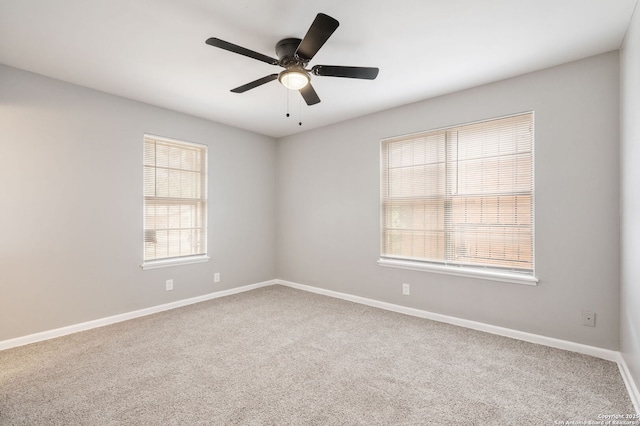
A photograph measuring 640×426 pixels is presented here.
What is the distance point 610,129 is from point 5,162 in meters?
5.29

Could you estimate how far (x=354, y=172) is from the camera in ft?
13.9

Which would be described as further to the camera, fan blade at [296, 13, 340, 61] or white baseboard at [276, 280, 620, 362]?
white baseboard at [276, 280, 620, 362]

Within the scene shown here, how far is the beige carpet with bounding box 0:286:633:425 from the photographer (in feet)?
6.02

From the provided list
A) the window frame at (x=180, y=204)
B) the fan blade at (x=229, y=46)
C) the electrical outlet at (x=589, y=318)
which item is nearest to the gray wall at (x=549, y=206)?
the electrical outlet at (x=589, y=318)

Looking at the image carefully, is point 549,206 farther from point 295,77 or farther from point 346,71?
point 295,77

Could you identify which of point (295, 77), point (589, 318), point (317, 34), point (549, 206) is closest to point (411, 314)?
point (589, 318)

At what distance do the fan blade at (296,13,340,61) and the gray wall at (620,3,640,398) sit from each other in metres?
1.95

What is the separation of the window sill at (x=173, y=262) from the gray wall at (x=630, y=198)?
436cm

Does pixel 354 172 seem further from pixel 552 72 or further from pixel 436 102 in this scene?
pixel 552 72

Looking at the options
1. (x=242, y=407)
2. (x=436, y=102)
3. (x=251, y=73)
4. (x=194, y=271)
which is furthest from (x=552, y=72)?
(x=194, y=271)

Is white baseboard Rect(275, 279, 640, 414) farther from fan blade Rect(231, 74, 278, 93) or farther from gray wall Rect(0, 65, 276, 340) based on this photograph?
fan blade Rect(231, 74, 278, 93)

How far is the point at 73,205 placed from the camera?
10.2 feet

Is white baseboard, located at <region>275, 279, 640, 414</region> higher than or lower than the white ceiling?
lower

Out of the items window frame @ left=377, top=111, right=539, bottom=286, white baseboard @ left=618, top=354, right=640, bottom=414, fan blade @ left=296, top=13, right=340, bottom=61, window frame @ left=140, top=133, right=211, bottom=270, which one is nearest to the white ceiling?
fan blade @ left=296, top=13, right=340, bottom=61
